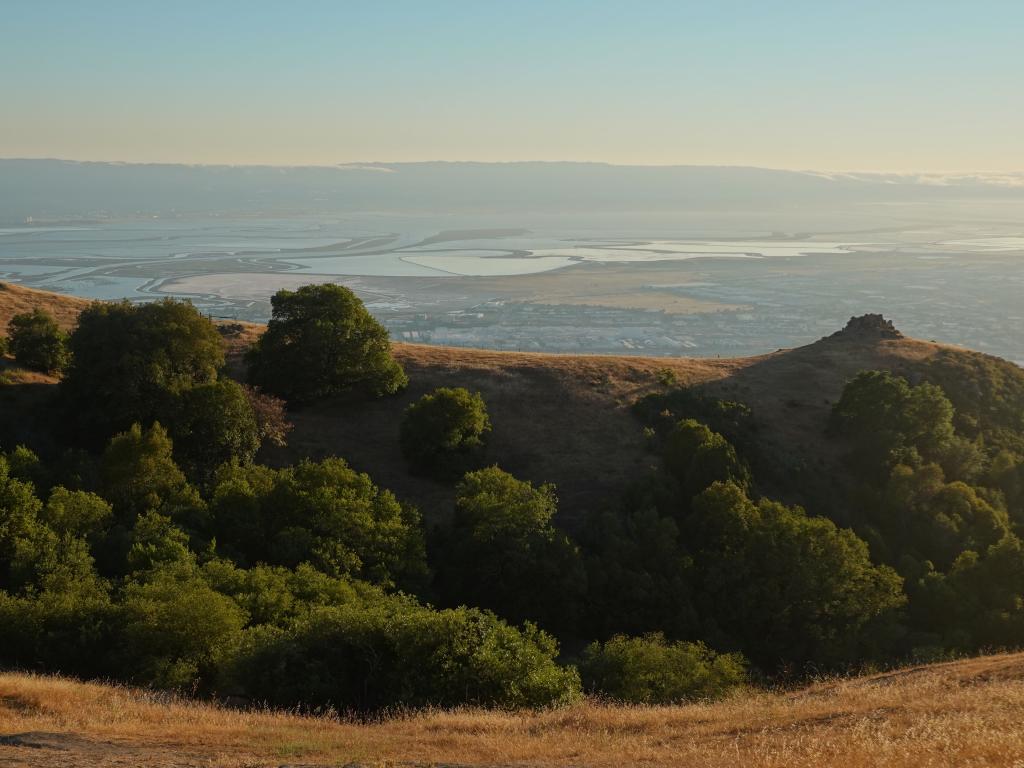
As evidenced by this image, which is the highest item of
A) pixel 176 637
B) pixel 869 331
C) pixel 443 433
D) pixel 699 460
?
pixel 869 331

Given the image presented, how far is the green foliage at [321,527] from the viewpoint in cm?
2931

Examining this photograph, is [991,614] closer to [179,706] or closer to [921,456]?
[921,456]

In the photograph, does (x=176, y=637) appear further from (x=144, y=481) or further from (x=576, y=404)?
(x=576, y=404)

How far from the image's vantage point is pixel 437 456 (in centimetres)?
4156

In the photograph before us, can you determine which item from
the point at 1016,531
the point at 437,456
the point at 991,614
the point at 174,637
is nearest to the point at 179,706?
the point at 174,637

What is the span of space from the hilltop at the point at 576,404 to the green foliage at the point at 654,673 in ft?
41.9

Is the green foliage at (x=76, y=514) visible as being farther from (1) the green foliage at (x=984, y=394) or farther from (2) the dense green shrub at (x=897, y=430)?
(1) the green foliage at (x=984, y=394)

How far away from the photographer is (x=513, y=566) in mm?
31859

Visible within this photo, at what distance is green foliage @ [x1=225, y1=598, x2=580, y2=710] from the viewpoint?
66.8 ft

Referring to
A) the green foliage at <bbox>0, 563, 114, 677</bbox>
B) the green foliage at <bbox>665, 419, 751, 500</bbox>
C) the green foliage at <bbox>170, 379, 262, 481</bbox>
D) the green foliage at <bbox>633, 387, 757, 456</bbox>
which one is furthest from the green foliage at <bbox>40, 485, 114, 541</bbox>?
the green foliage at <bbox>633, 387, 757, 456</bbox>

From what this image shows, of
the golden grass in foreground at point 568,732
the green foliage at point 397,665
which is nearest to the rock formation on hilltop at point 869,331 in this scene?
the golden grass in foreground at point 568,732

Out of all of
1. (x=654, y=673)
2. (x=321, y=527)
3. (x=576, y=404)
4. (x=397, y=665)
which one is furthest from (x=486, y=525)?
(x=576, y=404)

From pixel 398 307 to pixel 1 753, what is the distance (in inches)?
4830

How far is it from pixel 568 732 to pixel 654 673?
804 cm
